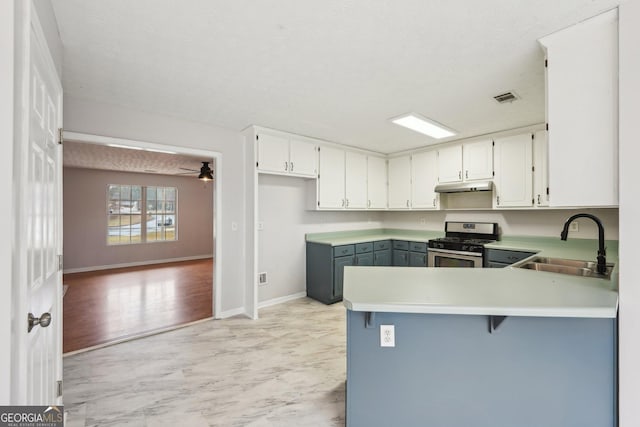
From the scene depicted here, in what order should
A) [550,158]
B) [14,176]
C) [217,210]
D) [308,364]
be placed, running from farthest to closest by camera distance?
[217,210]
[308,364]
[550,158]
[14,176]

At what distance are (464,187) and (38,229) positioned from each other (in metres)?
4.38

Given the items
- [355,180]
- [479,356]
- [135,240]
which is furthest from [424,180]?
[135,240]

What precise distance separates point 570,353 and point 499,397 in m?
0.43

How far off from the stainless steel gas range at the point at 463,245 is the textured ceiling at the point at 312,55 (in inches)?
65.1

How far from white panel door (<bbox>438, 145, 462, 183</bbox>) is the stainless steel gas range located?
0.73 metres

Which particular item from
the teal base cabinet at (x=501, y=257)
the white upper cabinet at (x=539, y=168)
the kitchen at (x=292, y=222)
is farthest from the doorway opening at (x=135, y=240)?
the white upper cabinet at (x=539, y=168)

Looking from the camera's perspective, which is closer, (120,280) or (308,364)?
(308,364)

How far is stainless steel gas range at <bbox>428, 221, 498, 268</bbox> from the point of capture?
369 centimetres

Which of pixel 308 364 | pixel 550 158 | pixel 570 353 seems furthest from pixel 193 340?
pixel 550 158

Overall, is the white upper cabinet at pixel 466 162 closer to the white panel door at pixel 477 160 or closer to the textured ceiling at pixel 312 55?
the white panel door at pixel 477 160

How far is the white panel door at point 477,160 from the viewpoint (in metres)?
3.88

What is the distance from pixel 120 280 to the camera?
572cm

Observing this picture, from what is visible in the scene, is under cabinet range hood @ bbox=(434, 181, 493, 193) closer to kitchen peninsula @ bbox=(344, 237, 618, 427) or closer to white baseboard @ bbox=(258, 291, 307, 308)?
kitchen peninsula @ bbox=(344, 237, 618, 427)

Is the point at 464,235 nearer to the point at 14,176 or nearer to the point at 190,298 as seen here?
the point at 190,298
